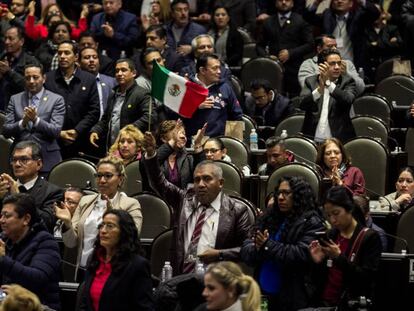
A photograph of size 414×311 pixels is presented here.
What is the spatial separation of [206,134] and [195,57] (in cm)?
200

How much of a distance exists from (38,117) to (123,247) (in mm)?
3958

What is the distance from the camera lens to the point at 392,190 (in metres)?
12.4

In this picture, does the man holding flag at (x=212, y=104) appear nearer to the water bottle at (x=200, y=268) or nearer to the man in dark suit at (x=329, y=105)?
the man in dark suit at (x=329, y=105)

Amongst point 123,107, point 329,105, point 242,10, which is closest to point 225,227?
point 329,105

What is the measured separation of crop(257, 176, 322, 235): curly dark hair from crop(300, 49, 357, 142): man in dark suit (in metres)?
3.39

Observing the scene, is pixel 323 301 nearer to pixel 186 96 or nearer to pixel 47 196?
pixel 47 196

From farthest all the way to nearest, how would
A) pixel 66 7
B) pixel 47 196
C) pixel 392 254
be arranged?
pixel 66 7 < pixel 47 196 < pixel 392 254

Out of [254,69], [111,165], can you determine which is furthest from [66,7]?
[111,165]

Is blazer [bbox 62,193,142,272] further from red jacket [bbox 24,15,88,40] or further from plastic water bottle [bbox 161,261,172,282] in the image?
red jacket [bbox 24,15,88,40]

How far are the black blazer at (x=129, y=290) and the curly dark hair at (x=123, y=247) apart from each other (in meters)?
0.05

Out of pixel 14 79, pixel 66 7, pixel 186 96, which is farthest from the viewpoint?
pixel 66 7

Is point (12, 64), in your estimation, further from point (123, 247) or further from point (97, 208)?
point (123, 247)

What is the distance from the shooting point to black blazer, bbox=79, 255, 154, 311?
8.43m

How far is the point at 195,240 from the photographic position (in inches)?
364
